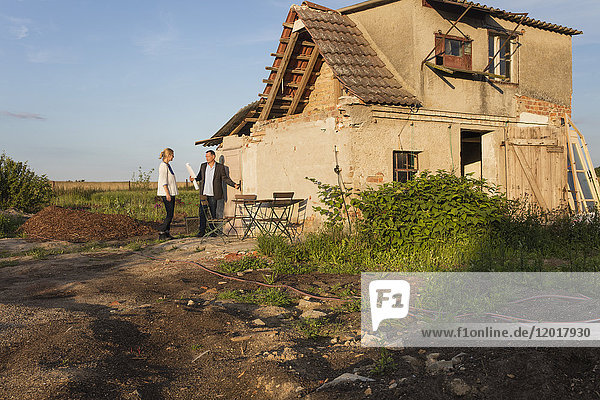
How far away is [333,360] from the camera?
3.58 meters

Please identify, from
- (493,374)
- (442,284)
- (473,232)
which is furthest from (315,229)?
(493,374)

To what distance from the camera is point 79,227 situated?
508 inches

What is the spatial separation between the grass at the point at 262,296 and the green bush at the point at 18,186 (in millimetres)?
14702

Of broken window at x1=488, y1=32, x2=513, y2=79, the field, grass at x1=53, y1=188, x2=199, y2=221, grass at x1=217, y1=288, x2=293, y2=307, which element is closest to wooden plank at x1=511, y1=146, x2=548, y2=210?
broken window at x1=488, y1=32, x2=513, y2=79

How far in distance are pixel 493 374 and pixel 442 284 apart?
8.39 feet

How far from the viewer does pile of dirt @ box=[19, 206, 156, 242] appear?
492 inches

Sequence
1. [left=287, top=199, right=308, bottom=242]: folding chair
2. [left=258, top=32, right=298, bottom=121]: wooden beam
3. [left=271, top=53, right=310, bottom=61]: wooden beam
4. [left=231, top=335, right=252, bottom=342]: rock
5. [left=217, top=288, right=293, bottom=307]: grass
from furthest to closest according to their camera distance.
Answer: [left=271, top=53, right=310, bottom=61]: wooden beam → [left=258, top=32, right=298, bottom=121]: wooden beam → [left=287, top=199, right=308, bottom=242]: folding chair → [left=217, top=288, right=293, bottom=307]: grass → [left=231, top=335, right=252, bottom=342]: rock

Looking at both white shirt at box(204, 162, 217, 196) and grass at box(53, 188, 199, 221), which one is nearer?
white shirt at box(204, 162, 217, 196)

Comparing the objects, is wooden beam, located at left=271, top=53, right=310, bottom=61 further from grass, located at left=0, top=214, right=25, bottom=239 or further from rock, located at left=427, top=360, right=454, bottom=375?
rock, located at left=427, top=360, right=454, bottom=375

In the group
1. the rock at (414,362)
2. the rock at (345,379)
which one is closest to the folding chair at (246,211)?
the rock at (414,362)

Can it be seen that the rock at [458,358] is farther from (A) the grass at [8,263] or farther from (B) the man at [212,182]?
(B) the man at [212,182]

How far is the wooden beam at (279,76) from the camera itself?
10.9m

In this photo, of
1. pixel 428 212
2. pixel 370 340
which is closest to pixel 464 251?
pixel 428 212

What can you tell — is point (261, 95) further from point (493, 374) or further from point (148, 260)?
point (493, 374)
